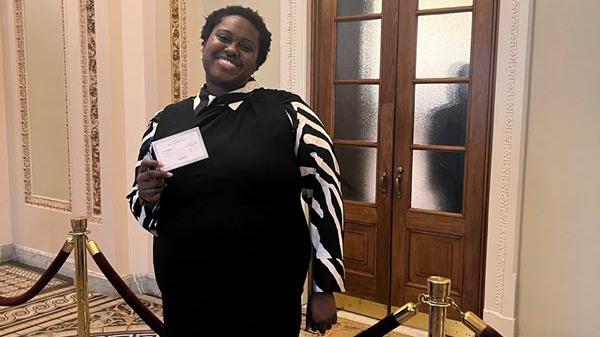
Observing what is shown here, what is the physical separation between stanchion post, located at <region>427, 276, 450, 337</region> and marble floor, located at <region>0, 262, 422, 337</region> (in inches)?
69.6

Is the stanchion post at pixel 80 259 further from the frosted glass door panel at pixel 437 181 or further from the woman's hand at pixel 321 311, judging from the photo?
the frosted glass door panel at pixel 437 181

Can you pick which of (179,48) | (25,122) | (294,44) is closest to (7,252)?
(25,122)

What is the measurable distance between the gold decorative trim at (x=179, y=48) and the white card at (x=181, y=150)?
239cm

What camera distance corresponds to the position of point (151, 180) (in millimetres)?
1545

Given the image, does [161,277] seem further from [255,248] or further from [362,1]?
[362,1]

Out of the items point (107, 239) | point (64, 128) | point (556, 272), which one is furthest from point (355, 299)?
point (64, 128)

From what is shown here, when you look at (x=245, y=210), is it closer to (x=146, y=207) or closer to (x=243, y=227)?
(x=243, y=227)

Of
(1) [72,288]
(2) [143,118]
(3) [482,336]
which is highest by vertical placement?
(2) [143,118]

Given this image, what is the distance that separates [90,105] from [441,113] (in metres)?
2.45

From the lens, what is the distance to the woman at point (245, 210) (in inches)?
59.9

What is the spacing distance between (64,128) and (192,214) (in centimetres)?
328

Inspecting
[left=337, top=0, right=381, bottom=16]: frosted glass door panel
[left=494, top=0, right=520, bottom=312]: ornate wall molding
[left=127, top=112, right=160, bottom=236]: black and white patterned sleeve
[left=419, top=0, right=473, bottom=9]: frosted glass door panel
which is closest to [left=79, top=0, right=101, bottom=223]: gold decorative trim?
[left=337, top=0, right=381, bottom=16]: frosted glass door panel

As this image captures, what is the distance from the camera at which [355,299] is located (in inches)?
144

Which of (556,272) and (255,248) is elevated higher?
(255,248)
